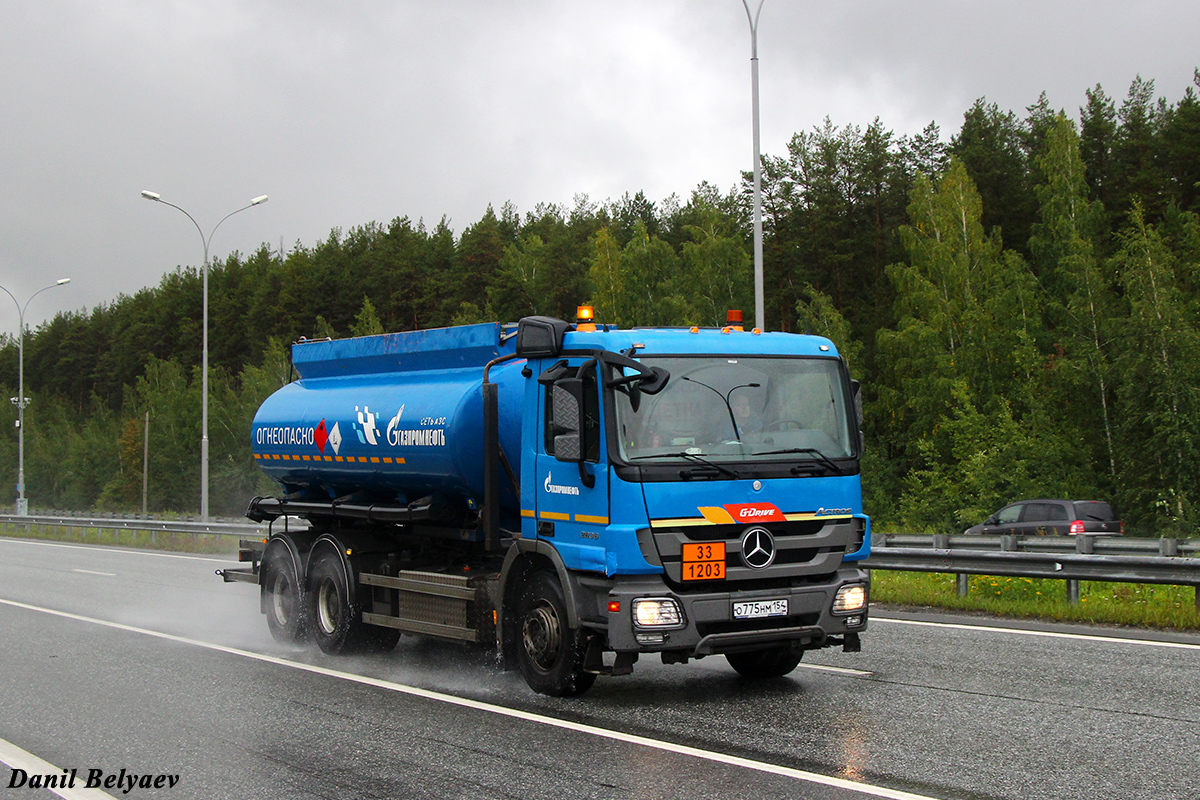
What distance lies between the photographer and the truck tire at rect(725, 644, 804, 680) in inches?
364

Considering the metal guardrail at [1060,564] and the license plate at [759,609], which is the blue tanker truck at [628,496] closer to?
the license plate at [759,609]

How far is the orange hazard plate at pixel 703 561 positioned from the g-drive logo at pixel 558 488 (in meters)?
0.90

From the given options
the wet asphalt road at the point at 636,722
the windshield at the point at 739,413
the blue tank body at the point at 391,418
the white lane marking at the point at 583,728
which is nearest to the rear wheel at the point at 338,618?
the wet asphalt road at the point at 636,722

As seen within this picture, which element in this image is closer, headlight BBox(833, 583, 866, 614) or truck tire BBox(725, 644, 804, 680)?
headlight BBox(833, 583, 866, 614)

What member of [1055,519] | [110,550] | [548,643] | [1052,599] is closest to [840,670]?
[548,643]

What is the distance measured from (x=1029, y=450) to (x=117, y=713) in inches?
1350

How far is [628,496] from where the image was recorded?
775cm

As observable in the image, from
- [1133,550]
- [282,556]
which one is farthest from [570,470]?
[1133,550]

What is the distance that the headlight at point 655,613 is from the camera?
7664mm

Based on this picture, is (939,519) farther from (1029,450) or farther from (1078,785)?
(1078,785)

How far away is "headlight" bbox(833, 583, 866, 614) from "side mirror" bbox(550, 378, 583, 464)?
6.88ft

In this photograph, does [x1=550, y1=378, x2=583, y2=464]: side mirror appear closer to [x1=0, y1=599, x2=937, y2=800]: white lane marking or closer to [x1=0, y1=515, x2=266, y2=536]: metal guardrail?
[x1=0, y1=599, x2=937, y2=800]: white lane marking

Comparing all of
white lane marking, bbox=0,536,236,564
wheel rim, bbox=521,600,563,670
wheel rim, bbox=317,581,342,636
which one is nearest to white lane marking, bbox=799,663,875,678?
wheel rim, bbox=521,600,563,670

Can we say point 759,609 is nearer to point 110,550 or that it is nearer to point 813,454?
point 813,454
